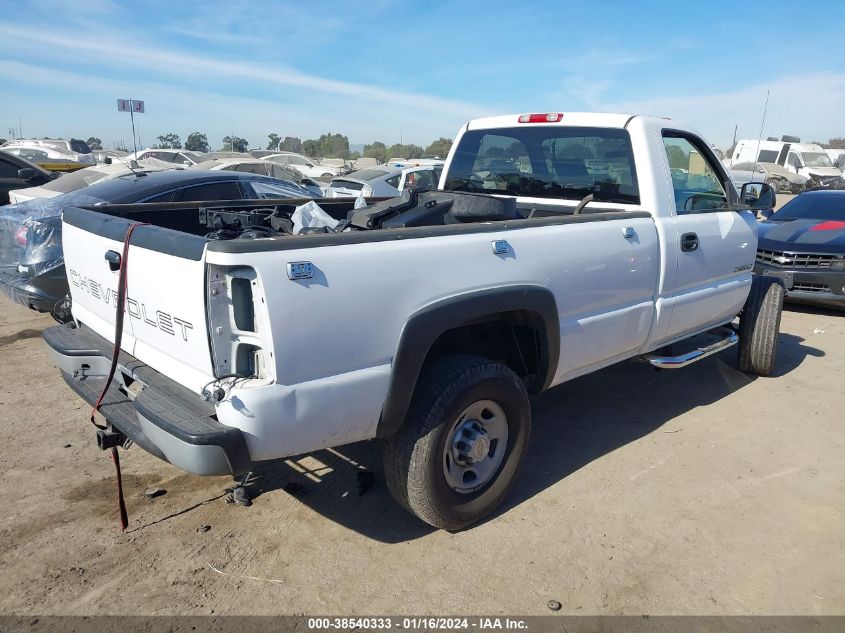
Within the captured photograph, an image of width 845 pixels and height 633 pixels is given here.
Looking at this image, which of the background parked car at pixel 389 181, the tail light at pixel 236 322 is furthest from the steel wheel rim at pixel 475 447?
the background parked car at pixel 389 181

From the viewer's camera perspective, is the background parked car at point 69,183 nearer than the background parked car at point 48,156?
Yes

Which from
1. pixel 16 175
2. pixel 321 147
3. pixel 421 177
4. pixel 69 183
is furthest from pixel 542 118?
pixel 321 147

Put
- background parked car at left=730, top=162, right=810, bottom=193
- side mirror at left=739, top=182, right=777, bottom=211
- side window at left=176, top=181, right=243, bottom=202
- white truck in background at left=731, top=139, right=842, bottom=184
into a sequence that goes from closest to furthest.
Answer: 1. side mirror at left=739, top=182, right=777, bottom=211
2. side window at left=176, top=181, right=243, bottom=202
3. background parked car at left=730, top=162, right=810, bottom=193
4. white truck in background at left=731, top=139, right=842, bottom=184

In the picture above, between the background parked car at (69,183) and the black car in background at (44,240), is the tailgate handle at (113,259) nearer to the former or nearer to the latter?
the black car in background at (44,240)

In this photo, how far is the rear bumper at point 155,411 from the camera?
234cm

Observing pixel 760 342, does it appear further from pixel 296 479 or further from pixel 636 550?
pixel 296 479

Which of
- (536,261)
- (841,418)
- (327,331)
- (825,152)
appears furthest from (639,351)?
(825,152)

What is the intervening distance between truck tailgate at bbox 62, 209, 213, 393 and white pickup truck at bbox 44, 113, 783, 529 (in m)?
0.01

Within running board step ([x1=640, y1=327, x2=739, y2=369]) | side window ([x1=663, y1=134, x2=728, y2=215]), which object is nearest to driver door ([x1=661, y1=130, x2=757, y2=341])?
side window ([x1=663, y1=134, x2=728, y2=215])

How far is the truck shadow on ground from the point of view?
11.1 ft

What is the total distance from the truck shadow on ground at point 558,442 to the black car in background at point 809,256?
1.89 meters

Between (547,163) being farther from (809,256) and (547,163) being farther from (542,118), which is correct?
(809,256)

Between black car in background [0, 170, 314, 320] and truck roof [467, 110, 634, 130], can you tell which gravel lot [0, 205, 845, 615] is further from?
truck roof [467, 110, 634, 130]

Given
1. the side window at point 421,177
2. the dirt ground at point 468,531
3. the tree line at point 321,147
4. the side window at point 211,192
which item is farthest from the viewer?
the tree line at point 321,147
